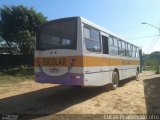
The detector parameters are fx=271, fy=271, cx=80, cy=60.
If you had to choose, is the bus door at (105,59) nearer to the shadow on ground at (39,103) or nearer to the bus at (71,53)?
the bus at (71,53)

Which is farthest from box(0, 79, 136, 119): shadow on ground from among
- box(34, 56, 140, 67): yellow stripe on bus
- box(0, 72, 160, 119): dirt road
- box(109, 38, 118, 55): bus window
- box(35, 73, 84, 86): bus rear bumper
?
box(109, 38, 118, 55): bus window

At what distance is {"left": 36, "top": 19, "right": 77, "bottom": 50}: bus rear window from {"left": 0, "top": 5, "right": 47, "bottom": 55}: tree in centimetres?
1962

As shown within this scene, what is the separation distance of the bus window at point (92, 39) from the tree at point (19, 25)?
64.8 feet

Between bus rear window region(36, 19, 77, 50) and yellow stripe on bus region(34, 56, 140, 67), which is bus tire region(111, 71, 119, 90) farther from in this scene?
bus rear window region(36, 19, 77, 50)

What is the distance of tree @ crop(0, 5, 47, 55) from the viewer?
3097 centimetres

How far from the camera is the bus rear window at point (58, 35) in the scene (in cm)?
1033

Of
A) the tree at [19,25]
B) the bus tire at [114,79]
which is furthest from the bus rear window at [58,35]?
the tree at [19,25]

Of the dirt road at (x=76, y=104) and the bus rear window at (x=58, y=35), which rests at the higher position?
the bus rear window at (x=58, y=35)

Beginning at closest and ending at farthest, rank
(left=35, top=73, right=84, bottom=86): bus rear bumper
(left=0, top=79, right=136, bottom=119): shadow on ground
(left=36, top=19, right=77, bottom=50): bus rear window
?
(left=0, top=79, right=136, bottom=119): shadow on ground, (left=35, top=73, right=84, bottom=86): bus rear bumper, (left=36, top=19, right=77, bottom=50): bus rear window

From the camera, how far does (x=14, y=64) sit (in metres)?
30.6

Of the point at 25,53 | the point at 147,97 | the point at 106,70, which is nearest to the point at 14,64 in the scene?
the point at 25,53

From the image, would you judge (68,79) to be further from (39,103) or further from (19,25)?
(19,25)

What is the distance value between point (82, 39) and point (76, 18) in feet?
2.73

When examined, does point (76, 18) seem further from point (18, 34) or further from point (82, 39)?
point (18, 34)
